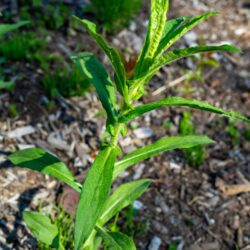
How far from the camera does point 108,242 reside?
199cm

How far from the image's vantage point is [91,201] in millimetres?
1659

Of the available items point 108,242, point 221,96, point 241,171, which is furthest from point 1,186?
point 221,96

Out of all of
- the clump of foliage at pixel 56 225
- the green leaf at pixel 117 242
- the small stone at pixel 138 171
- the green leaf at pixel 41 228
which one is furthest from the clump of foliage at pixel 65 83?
the green leaf at pixel 117 242

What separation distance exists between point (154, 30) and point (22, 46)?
2.10 meters

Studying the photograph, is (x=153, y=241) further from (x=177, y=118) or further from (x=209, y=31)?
(x=209, y=31)

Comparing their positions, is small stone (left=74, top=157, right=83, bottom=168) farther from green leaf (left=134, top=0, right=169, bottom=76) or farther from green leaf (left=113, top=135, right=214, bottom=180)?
green leaf (left=134, top=0, right=169, bottom=76)

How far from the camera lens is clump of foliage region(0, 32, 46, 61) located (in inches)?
129

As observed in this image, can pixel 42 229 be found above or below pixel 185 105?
below

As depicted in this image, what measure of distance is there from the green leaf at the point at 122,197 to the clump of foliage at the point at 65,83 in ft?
4.23

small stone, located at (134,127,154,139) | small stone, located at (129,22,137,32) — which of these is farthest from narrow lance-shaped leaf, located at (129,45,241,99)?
small stone, located at (129,22,137,32)

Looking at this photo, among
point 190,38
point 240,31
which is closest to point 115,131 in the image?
point 190,38

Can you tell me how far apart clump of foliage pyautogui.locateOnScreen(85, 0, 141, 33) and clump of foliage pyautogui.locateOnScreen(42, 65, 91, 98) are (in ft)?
3.57

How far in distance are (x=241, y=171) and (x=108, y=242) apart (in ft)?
6.34

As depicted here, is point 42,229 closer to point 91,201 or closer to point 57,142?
point 91,201
